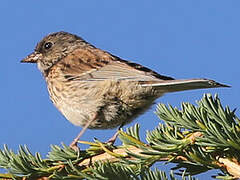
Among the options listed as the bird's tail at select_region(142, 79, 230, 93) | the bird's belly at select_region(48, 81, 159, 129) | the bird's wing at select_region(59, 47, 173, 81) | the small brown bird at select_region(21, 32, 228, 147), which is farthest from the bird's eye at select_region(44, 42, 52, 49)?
the bird's tail at select_region(142, 79, 230, 93)

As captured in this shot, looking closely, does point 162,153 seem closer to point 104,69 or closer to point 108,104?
point 108,104

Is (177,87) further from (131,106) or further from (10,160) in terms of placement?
(10,160)

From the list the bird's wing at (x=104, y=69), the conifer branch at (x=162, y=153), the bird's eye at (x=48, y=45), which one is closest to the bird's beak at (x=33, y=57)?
the bird's eye at (x=48, y=45)

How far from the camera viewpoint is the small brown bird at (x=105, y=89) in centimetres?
323

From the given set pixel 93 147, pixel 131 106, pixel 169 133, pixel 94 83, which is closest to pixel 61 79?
pixel 94 83

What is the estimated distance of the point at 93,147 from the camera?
1827 mm

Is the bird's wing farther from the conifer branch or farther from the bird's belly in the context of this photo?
the conifer branch

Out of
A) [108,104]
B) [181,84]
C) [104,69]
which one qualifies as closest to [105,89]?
[108,104]

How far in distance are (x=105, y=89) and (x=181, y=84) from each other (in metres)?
0.79

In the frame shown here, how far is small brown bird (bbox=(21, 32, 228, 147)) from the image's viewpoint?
3234mm

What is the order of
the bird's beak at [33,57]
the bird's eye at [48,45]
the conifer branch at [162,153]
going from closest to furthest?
1. the conifer branch at [162,153]
2. the bird's beak at [33,57]
3. the bird's eye at [48,45]

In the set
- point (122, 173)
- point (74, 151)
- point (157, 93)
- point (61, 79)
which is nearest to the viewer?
point (122, 173)

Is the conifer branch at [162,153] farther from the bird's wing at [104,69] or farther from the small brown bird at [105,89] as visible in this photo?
the bird's wing at [104,69]

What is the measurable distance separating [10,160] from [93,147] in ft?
1.06
